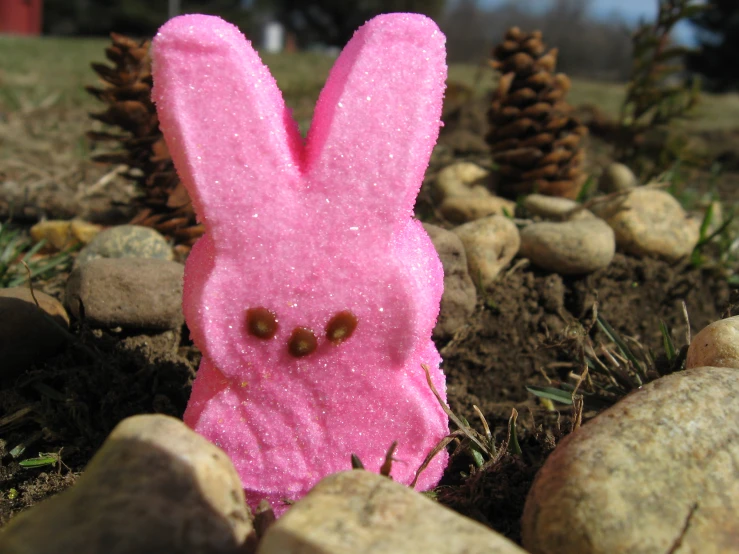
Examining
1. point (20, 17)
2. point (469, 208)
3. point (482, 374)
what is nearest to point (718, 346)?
point (482, 374)

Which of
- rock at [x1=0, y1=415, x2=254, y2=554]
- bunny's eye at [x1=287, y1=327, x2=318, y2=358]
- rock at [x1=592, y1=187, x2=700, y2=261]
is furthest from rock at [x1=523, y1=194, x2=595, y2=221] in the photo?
rock at [x1=0, y1=415, x2=254, y2=554]

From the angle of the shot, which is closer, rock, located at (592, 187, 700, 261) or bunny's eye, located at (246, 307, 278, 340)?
bunny's eye, located at (246, 307, 278, 340)

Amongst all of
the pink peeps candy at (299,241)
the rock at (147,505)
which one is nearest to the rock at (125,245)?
the pink peeps candy at (299,241)

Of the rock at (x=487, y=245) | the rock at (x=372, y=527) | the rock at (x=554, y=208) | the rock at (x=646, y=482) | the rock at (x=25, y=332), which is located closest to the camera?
the rock at (x=372, y=527)

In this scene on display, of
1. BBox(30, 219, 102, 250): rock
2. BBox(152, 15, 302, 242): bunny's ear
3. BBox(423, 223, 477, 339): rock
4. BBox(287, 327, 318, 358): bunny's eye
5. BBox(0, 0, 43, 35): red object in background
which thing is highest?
BBox(152, 15, 302, 242): bunny's ear

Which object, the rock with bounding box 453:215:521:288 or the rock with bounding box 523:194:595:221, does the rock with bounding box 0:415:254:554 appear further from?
the rock with bounding box 523:194:595:221

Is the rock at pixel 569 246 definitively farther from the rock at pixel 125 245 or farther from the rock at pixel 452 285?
the rock at pixel 125 245
